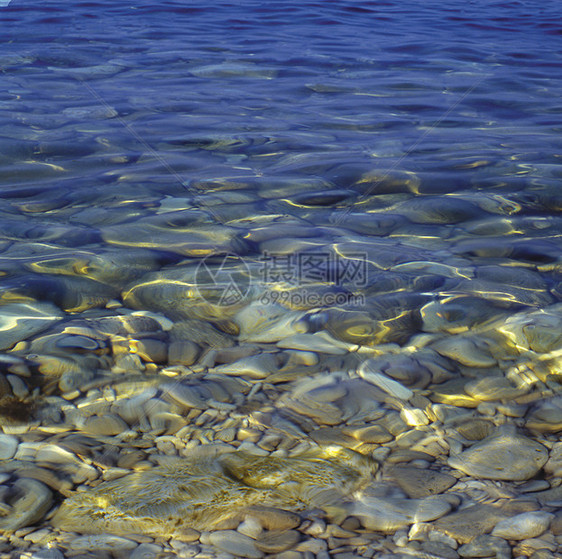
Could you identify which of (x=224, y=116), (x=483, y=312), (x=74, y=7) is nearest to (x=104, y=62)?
(x=224, y=116)

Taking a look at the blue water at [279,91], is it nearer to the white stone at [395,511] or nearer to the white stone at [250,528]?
the white stone at [395,511]

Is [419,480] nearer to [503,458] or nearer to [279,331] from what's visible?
[503,458]

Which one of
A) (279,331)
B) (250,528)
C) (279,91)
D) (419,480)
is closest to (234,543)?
(250,528)

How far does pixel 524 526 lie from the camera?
1348mm

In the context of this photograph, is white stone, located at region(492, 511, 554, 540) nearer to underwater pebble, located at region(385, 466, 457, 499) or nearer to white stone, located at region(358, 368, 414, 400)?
underwater pebble, located at region(385, 466, 457, 499)

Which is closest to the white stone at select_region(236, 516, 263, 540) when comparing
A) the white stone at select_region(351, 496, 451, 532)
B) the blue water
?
the white stone at select_region(351, 496, 451, 532)

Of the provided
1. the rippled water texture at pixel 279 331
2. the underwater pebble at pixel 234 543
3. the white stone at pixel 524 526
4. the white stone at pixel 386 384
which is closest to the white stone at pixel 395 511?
the rippled water texture at pixel 279 331

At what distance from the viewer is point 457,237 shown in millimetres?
2840

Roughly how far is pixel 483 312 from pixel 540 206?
1.18 m

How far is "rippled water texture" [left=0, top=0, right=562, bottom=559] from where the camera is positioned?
141 cm

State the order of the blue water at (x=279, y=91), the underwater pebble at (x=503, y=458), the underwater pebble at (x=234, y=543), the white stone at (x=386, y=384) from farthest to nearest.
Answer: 1. the blue water at (x=279, y=91)
2. the white stone at (x=386, y=384)
3. the underwater pebble at (x=503, y=458)
4. the underwater pebble at (x=234, y=543)

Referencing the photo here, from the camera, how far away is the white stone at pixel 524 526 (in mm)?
1327

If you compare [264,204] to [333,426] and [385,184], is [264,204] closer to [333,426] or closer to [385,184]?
[385,184]

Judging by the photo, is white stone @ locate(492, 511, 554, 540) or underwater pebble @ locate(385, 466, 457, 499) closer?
white stone @ locate(492, 511, 554, 540)
